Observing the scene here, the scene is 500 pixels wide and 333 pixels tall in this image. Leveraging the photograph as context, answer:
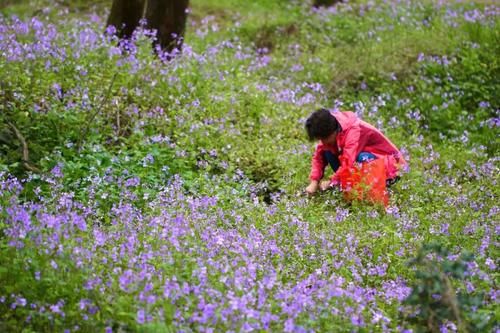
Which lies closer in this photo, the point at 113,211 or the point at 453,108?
the point at 113,211

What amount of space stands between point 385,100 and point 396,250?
482cm

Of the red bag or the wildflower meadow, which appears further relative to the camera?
the red bag

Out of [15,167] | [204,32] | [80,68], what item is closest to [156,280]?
[15,167]

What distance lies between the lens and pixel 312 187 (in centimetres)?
649

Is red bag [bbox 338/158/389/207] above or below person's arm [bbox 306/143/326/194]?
below

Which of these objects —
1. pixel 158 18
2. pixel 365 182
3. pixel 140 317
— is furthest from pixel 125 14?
pixel 140 317

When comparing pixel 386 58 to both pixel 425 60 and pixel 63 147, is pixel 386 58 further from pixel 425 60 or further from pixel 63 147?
pixel 63 147

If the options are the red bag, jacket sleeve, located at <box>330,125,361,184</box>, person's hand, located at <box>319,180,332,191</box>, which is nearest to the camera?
the red bag

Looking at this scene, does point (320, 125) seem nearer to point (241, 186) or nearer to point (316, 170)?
point (316, 170)

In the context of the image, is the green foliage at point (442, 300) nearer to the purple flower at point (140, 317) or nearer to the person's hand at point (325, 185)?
the purple flower at point (140, 317)

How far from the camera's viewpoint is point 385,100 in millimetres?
9578

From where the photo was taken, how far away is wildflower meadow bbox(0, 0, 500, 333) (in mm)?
3656

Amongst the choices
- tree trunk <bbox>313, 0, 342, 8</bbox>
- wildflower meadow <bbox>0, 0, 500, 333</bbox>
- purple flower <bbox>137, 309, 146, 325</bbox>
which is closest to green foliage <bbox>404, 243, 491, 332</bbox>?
wildflower meadow <bbox>0, 0, 500, 333</bbox>

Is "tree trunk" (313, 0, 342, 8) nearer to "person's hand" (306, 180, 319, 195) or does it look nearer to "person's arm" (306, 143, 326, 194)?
"person's arm" (306, 143, 326, 194)
